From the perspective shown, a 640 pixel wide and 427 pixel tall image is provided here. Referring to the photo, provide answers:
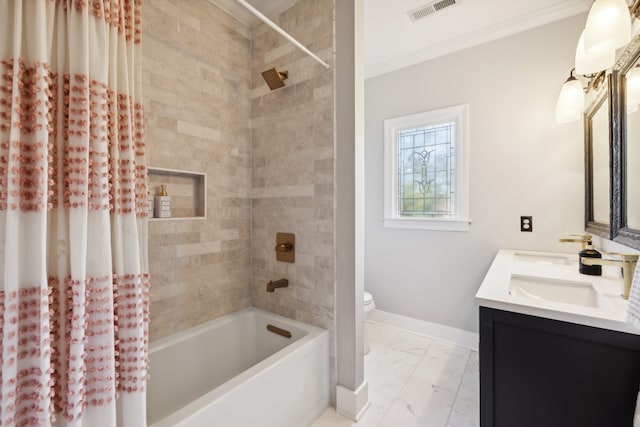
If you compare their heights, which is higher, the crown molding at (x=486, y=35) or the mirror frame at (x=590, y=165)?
the crown molding at (x=486, y=35)

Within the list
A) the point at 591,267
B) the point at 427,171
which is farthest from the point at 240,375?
the point at 427,171

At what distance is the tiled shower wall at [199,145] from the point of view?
1527 mm

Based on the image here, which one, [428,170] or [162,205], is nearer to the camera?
[162,205]

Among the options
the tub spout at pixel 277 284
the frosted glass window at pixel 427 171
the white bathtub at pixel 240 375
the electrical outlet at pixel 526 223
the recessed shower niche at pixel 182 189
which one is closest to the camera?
the white bathtub at pixel 240 375

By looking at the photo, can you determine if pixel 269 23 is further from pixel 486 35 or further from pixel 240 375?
pixel 486 35

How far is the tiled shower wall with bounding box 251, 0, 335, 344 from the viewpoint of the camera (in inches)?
Result: 65.4

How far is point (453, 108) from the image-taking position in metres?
2.39

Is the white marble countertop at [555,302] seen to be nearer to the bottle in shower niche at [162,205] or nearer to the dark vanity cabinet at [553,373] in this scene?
the dark vanity cabinet at [553,373]

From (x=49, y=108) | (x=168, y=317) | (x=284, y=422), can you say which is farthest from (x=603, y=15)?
(x=168, y=317)

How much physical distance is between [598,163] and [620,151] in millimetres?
476

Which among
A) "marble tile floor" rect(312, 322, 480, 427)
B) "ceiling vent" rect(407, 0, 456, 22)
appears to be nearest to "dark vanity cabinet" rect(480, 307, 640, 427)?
"marble tile floor" rect(312, 322, 480, 427)

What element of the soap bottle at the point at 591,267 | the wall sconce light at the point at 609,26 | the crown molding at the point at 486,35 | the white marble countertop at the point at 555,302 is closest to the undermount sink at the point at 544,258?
the white marble countertop at the point at 555,302

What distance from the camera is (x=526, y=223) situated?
2.13m

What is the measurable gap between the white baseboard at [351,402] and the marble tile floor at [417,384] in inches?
1.1
